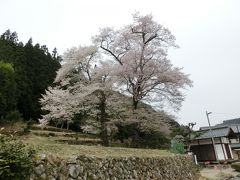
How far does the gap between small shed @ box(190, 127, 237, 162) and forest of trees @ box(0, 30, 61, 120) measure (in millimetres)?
20985

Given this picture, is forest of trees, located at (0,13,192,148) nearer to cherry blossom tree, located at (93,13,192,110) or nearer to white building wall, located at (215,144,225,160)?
cherry blossom tree, located at (93,13,192,110)

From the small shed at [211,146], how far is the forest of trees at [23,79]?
68.8 ft

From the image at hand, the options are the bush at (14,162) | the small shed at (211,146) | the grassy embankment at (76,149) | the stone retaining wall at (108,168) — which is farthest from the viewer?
the small shed at (211,146)

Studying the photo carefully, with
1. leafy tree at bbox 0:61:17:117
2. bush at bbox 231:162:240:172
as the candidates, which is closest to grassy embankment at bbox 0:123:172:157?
leafy tree at bbox 0:61:17:117

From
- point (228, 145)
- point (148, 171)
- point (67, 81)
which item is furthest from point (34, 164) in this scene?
point (228, 145)

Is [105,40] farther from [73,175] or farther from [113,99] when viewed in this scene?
[73,175]

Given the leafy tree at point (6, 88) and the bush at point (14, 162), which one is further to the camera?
the leafy tree at point (6, 88)

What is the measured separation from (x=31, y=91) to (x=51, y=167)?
30876 millimetres

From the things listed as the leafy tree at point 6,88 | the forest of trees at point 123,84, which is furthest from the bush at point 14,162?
the leafy tree at point 6,88

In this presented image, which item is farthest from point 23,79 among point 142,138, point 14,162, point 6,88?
point 14,162

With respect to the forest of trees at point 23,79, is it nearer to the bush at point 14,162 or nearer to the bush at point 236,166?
the bush at point 236,166

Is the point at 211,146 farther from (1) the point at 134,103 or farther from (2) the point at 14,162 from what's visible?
(2) the point at 14,162

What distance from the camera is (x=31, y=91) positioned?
3653cm

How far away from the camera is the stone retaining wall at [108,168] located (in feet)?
23.3
